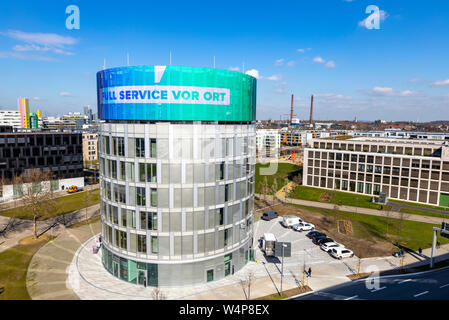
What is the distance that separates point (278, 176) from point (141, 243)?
8670 cm

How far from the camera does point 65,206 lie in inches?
2913

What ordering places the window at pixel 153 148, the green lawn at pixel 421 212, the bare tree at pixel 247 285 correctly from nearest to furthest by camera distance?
the bare tree at pixel 247 285 < the window at pixel 153 148 < the green lawn at pixel 421 212

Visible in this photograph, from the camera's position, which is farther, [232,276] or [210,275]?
[232,276]

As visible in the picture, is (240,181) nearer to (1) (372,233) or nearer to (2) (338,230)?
(2) (338,230)

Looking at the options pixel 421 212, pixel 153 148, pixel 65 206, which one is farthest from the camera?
pixel 65 206

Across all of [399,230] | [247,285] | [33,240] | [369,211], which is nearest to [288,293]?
[247,285]

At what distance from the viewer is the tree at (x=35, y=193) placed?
56209mm

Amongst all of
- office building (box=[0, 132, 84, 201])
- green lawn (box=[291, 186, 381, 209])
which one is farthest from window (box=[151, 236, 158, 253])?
A: office building (box=[0, 132, 84, 201])

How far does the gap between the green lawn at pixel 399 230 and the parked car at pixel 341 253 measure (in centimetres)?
1139

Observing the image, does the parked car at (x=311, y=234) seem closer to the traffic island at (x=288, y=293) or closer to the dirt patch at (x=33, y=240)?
the traffic island at (x=288, y=293)

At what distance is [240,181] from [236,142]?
18.7 feet

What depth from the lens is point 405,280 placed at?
130ft

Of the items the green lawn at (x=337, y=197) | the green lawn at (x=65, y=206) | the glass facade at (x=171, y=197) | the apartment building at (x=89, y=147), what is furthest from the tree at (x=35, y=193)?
the green lawn at (x=337, y=197)

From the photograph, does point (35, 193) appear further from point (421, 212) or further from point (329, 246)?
point (421, 212)
